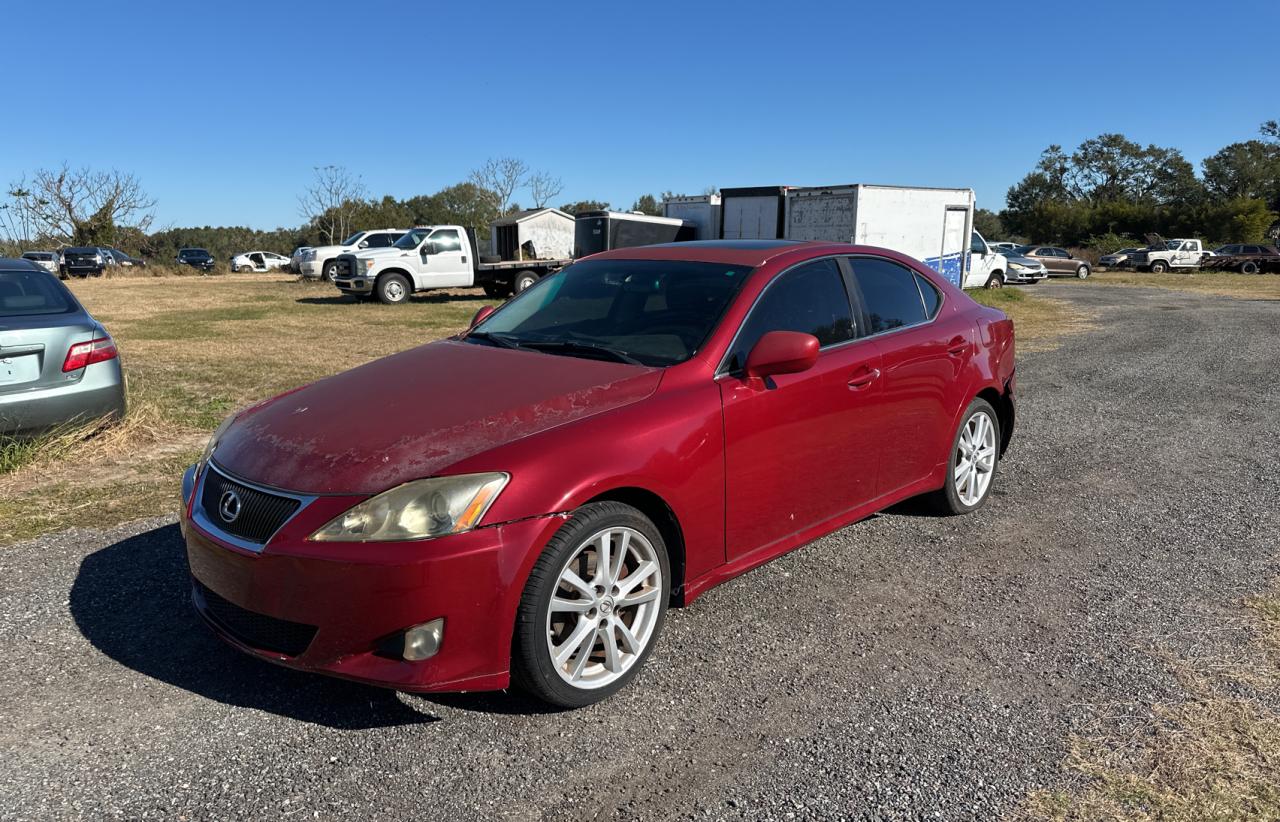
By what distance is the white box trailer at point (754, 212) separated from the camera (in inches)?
770

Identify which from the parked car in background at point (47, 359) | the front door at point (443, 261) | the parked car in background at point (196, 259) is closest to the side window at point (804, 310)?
the parked car in background at point (47, 359)

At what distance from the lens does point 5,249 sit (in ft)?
141

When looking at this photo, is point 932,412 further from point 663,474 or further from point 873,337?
point 663,474

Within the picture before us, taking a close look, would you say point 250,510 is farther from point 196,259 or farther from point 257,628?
point 196,259

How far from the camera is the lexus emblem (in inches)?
118

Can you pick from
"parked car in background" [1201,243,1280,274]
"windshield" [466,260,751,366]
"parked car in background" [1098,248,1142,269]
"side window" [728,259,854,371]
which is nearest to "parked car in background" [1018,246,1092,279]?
"parked car in background" [1098,248,1142,269]

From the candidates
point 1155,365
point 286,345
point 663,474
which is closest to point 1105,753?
point 663,474

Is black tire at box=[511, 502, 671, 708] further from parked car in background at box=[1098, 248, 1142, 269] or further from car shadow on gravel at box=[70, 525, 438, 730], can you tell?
parked car in background at box=[1098, 248, 1142, 269]

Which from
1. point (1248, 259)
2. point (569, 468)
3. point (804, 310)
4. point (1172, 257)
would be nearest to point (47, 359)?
point (569, 468)

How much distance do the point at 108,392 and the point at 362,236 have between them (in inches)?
976

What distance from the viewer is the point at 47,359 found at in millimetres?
5680

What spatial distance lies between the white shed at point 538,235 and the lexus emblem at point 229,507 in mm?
20942

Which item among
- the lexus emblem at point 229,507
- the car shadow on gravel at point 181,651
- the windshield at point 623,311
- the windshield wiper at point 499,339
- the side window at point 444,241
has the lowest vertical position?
the car shadow on gravel at point 181,651

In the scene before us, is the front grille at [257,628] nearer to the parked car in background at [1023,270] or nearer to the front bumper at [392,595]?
the front bumper at [392,595]
